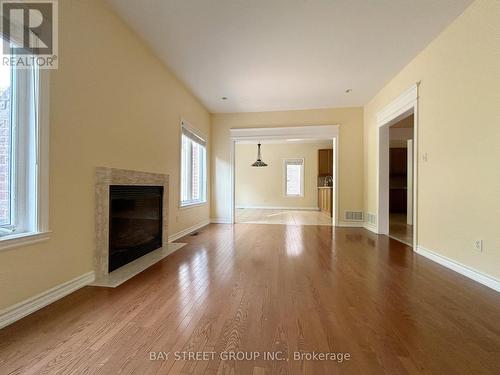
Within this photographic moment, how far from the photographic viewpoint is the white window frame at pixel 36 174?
172 cm

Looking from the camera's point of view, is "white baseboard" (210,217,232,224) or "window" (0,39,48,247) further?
"white baseboard" (210,217,232,224)

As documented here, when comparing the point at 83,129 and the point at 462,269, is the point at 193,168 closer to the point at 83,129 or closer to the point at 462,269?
the point at 83,129

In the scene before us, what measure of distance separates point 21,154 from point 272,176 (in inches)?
350

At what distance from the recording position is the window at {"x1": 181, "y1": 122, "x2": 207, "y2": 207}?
4.76m

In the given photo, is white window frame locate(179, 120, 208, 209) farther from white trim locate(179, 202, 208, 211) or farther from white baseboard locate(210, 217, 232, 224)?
white baseboard locate(210, 217, 232, 224)

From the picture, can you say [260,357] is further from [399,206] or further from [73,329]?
[399,206]

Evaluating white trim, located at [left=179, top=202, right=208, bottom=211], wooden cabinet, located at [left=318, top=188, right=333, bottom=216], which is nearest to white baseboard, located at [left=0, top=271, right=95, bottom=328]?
white trim, located at [left=179, top=202, right=208, bottom=211]

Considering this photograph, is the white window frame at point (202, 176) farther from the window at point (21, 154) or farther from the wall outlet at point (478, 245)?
the wall outlet at point (478, 245)

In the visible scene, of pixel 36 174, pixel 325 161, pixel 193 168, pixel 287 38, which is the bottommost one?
pixel 36 174

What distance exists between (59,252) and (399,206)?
962 cm

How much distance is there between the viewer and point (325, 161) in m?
8.97

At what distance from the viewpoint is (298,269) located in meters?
2.66

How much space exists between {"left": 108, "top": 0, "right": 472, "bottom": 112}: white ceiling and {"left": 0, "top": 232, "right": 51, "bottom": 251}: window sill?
2.36 metres

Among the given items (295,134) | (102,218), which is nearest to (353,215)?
(295,134)
